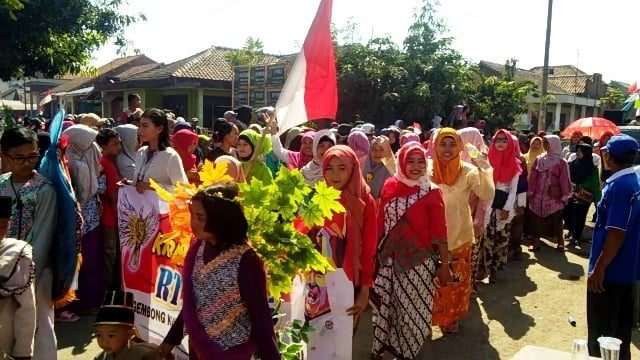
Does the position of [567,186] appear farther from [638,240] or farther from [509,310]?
[638,240]

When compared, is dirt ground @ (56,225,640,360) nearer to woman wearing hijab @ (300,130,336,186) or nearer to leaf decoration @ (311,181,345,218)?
woman wearing hijab @ (300,130,336,186)

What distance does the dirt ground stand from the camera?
192 inches

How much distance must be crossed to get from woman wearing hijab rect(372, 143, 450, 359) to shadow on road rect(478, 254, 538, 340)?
1.50 m

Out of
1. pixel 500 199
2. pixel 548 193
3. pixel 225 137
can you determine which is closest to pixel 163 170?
pixel 225 137

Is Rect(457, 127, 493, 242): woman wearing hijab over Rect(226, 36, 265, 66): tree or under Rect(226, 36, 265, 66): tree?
under

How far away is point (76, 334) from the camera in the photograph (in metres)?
5.01

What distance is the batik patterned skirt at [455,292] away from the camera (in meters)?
5.16

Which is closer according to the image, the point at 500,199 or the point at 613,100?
the point at 500,199

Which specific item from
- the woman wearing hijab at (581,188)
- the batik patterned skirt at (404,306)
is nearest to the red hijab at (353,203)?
the batik patterned skirt at (404,306)

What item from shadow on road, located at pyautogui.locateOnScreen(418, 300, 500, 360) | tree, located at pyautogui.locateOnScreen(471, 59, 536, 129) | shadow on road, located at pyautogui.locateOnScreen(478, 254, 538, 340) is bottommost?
shadow on road, located at pyautogui.locateOnScreen(478, 254, 538, 340)

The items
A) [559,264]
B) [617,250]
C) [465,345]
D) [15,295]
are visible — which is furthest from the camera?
[559,264]

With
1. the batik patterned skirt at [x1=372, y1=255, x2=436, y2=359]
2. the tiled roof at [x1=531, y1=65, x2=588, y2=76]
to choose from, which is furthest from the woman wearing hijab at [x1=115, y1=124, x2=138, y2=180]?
the tiled roof at [x1=531, y1=65, x2=588, y2=76]

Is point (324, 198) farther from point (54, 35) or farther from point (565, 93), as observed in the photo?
point (565, 93)

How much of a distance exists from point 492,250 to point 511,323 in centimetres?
155
